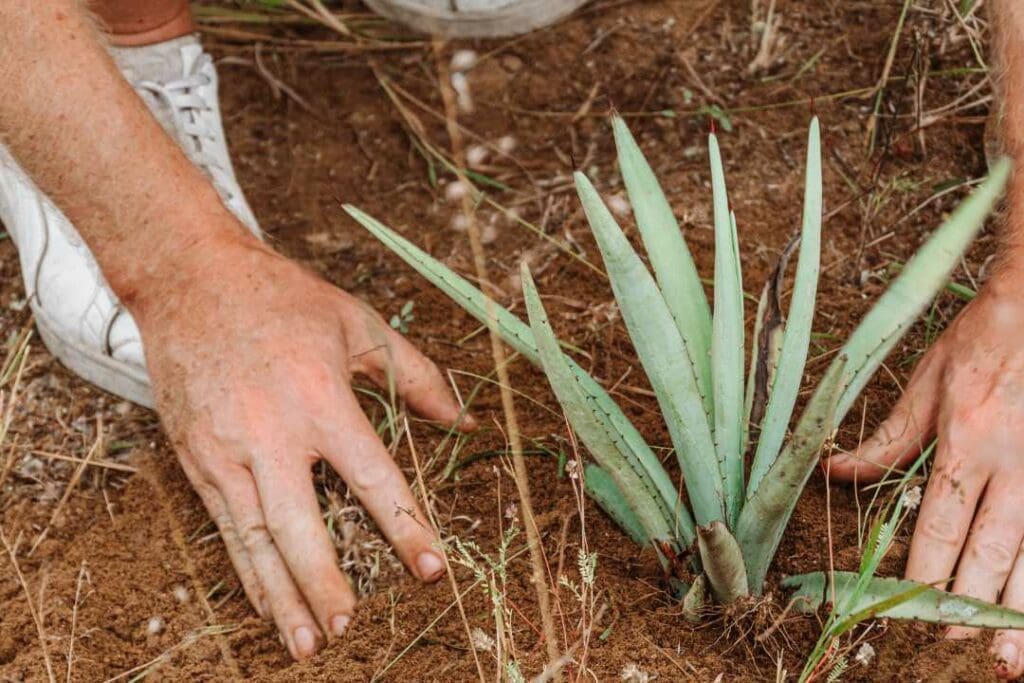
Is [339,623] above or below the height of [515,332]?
below

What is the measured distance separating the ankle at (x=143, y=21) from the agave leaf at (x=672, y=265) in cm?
116

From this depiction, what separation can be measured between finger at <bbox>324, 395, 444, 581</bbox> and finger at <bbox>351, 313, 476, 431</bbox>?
103mm

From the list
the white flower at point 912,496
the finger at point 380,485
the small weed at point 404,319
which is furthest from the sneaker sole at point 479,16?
the white flower at point 912,496

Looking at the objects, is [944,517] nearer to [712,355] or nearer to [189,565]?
[712,355]

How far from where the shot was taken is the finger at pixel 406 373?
151 cm

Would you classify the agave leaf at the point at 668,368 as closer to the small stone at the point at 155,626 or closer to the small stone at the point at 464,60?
the small stone at the point at 155,626

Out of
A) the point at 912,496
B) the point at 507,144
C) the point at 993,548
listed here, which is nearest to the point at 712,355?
the point at 912,496

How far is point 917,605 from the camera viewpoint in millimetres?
1098

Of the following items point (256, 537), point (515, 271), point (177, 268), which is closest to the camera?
point (256, 537)

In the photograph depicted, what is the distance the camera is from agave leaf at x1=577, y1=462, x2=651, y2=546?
131cm

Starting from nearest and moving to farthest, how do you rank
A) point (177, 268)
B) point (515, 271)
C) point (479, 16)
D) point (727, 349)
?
point (727, 349), point (177, 268), point (515, 271), point (479, 16)

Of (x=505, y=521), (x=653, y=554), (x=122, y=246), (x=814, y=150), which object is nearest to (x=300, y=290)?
(x=122, y=246)

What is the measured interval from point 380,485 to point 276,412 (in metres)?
0.16

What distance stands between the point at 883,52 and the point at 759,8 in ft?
0.95
